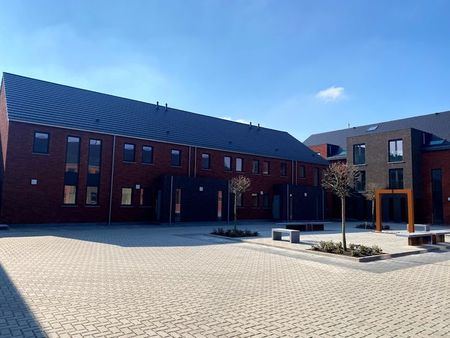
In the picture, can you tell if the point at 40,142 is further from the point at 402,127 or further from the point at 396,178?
the point at 402,127

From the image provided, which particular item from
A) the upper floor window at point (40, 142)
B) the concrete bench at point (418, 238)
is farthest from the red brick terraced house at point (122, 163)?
the concrete bench at point (418, 238)

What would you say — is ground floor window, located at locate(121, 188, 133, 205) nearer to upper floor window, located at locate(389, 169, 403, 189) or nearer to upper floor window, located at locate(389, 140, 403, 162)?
upper floor window, located at locate(389, 169, 403, 189)

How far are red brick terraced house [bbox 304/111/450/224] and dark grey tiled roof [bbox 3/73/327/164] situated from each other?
20.5ft

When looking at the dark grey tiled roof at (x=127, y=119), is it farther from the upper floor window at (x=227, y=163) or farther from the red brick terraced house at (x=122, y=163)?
the upper floor window at (x=227, y=163)

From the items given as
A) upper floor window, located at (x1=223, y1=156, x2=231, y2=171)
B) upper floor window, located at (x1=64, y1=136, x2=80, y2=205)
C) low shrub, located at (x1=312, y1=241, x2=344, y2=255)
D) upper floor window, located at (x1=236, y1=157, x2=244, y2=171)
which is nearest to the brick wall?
upper floor window, located at (x1=64, y1=136, x2=80, y2=205)

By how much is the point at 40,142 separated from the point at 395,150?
30206mm

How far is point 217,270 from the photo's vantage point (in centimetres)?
884

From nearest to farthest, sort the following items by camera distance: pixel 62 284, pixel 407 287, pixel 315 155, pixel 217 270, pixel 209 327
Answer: pixel 209 327 < pixel 62 284 < pixel 407 287 < pixel 217 270 < pixel 315 155

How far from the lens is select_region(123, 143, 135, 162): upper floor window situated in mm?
24122

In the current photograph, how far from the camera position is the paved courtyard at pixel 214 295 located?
480cm

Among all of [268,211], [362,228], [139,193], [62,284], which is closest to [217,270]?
[62,284]

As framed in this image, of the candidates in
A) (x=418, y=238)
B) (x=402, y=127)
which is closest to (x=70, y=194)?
(x=418, y=238)

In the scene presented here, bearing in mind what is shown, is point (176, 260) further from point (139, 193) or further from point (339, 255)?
point (139, 193)

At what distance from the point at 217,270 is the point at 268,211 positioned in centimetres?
2384
